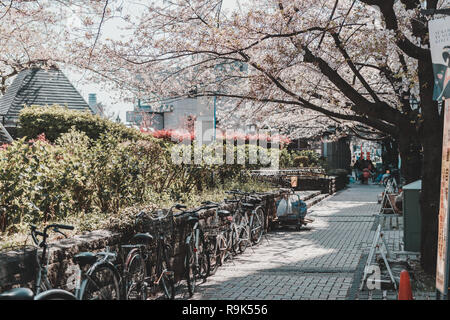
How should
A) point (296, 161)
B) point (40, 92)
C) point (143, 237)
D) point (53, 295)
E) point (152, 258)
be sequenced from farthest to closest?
point (296, 161) → point (40, 92) → point (152, 258) → point (143, 237) → point (53, 295)

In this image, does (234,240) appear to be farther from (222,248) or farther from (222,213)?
(222,213)

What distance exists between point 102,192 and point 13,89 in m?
21.8

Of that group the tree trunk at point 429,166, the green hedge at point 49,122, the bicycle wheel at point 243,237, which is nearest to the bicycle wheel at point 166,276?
the bicycle wheel at point 243,237

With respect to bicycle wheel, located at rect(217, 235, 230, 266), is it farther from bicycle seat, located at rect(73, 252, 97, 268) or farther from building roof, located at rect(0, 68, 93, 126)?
building roof, located at rect(0, 68, 93, 126)

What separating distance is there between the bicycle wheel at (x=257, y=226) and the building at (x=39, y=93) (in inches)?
629

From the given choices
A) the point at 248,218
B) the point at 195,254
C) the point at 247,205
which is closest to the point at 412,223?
the point at 247,205

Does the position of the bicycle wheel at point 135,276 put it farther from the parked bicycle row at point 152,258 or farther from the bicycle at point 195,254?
the bicycle at point 195,254

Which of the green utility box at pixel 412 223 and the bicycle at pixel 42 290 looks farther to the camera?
the green utility box at pixel 412 223

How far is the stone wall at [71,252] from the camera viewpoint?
421 cm

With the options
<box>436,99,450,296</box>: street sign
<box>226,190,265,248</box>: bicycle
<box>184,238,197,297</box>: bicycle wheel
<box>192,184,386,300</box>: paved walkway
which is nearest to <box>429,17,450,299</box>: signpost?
<box>436,99,450,296</box>: street sign

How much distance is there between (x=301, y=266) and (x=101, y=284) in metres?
5.13

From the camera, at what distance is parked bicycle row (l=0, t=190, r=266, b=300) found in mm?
4391

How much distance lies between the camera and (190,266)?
7.26m

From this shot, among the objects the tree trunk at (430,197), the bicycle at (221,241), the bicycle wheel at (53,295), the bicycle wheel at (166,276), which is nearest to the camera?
the bicycle wheel at (53,295)
